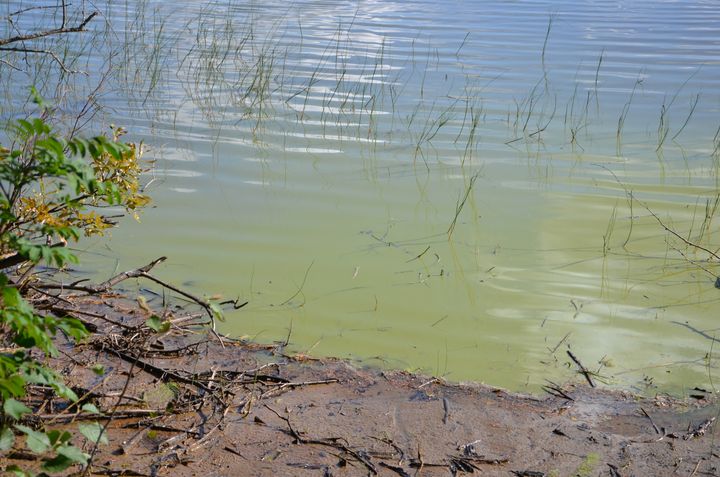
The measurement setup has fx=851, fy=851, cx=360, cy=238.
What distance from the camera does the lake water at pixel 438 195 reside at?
4.52 meters

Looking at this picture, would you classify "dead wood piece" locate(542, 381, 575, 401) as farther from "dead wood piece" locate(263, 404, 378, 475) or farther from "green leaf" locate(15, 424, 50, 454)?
"green leaf" locate(15, 424, 50, 454)

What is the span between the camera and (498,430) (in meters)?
3.47

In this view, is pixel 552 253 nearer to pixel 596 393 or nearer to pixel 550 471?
pixel 596 393

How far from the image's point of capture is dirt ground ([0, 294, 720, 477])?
313cm

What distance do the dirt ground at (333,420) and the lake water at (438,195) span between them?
32cm

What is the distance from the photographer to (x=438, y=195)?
645 cm

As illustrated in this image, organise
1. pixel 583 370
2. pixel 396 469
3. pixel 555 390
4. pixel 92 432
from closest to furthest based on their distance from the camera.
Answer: pixel 92 432
pixel 396 469
pixel 555 390
pixel 583 370

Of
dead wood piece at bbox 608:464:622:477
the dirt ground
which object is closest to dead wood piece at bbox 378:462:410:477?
the dirt ground

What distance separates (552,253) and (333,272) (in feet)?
4.82

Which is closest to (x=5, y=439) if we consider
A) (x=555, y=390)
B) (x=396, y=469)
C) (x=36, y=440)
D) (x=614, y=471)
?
(x=36, y=440)

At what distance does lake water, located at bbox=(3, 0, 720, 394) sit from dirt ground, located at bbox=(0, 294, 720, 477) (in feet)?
1.05

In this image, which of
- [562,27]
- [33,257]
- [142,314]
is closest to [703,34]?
[562,27]

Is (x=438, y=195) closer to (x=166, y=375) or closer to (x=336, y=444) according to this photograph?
(x=166, y=375)

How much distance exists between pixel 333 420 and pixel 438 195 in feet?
10.7
